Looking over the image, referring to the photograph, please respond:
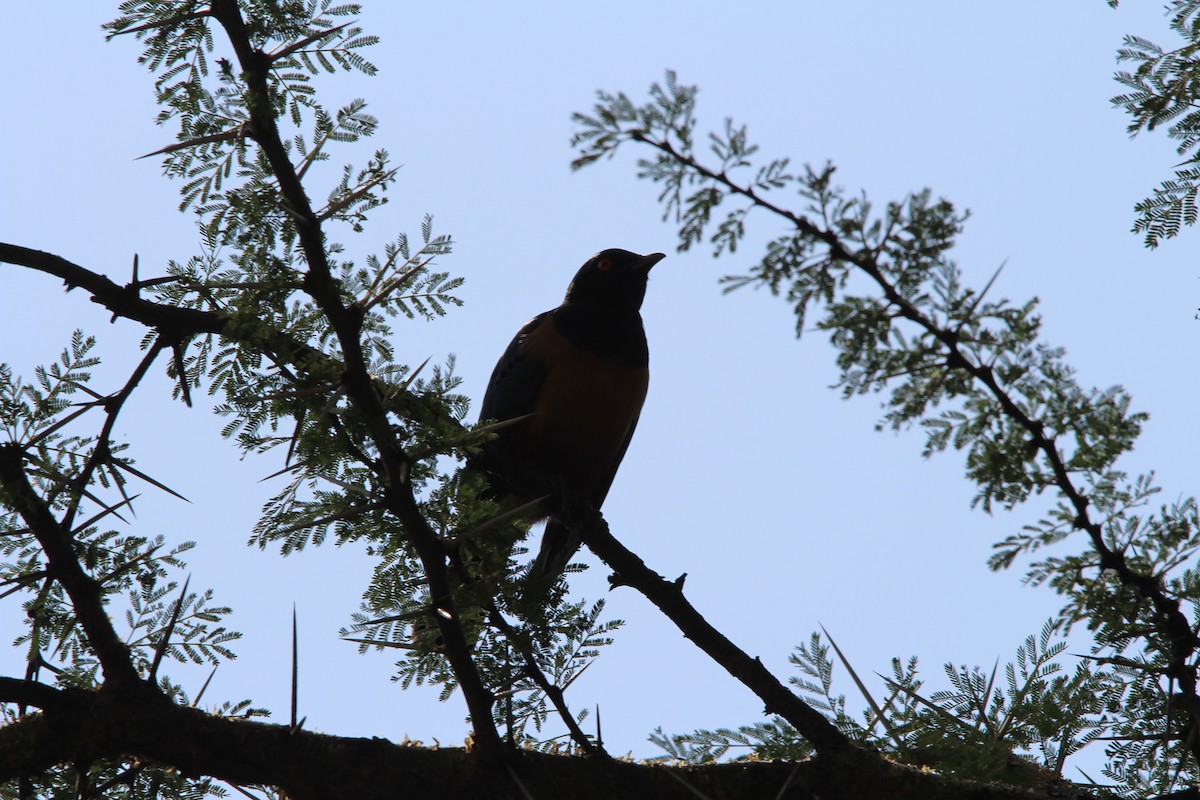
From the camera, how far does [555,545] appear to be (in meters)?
6.22

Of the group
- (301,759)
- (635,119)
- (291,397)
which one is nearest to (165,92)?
(291,397)

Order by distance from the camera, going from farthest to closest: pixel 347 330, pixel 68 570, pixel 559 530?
pixel 559 530 < pixel 68 570 < pixel 347 330

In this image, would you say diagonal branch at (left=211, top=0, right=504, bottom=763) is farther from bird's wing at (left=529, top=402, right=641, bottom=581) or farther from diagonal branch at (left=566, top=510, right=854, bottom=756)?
bird's wing at (left=529, top=402, right=641, bottom=581)

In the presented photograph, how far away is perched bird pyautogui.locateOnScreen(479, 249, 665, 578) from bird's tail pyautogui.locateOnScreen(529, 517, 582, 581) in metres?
0.01

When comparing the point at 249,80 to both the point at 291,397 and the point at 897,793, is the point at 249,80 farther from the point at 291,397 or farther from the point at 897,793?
the point at 897,793

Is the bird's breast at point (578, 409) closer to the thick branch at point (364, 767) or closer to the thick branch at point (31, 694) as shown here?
the thick branch at point (364, 767)

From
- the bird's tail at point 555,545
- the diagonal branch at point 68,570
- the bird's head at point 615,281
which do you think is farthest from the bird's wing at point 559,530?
the diagonal branch at point 68,570

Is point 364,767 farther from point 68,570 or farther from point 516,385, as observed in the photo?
point 516,385

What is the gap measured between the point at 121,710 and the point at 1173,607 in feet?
11.5

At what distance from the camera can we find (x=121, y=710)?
3.25 m

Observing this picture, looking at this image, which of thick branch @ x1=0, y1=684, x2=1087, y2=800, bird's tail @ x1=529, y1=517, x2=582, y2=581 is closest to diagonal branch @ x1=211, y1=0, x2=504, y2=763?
thick branch @ x1=0, y1=684, x2=1087, y2=800

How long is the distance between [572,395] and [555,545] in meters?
0.90

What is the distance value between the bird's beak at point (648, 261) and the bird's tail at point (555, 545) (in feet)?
6.28

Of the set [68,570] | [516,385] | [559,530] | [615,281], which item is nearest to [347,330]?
[68,570]
